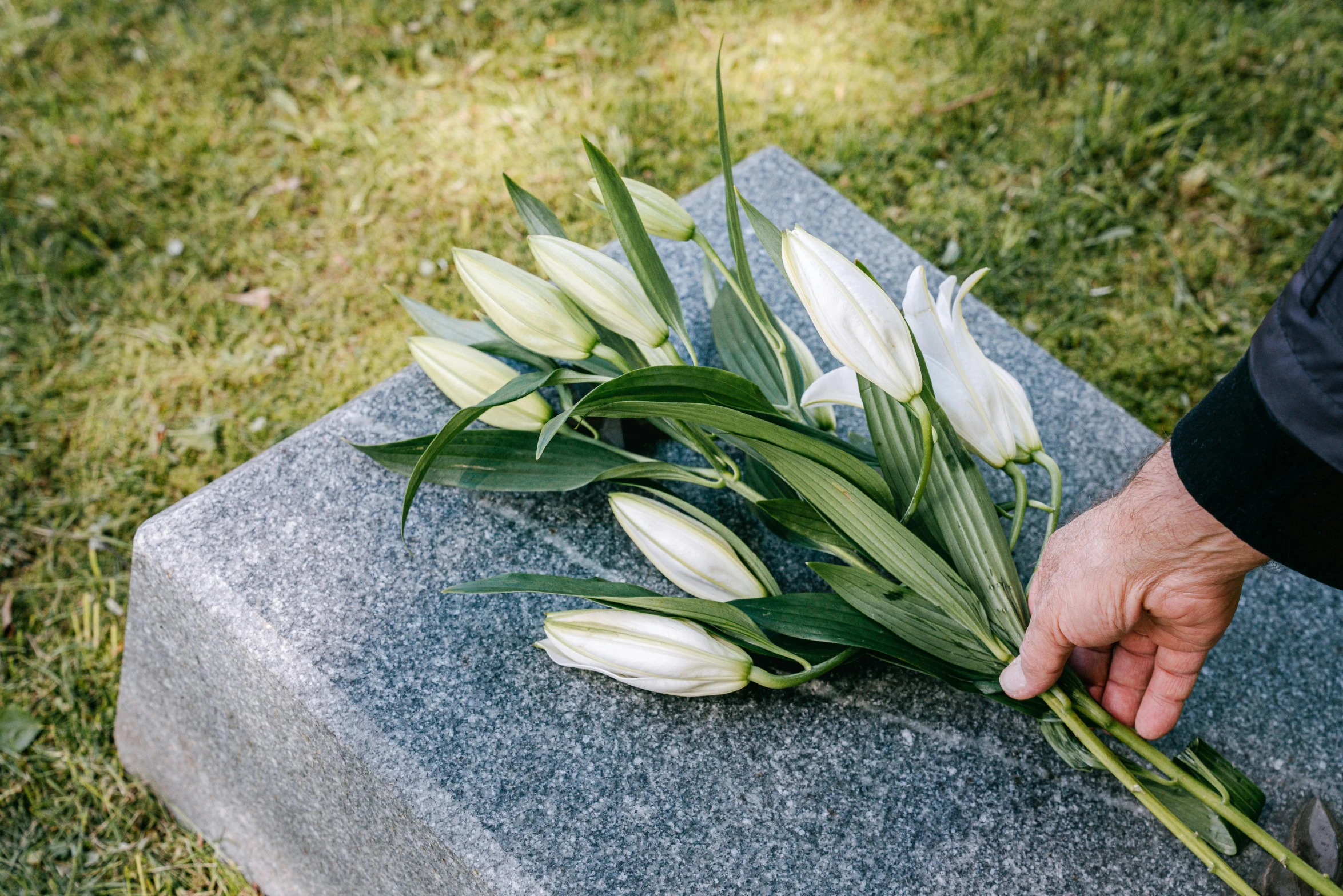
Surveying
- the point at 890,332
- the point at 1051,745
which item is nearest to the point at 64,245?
the point at 890,332

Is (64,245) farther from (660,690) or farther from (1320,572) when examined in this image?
(1320,572)

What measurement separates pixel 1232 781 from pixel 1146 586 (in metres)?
0.28

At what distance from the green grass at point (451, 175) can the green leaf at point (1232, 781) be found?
1.21 meters

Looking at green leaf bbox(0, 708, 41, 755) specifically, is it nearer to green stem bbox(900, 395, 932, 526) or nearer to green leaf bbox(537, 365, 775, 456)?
green leaf bbox(537, 365, 775, 456)

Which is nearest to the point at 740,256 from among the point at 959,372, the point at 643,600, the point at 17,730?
the point at 959,372

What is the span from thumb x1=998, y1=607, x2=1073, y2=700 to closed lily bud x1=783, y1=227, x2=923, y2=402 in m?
0.26

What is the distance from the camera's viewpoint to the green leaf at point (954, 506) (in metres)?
1.02

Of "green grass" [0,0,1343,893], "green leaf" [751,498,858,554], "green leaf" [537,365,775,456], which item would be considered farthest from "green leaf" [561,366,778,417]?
"green grass" [0,0,1343,893]

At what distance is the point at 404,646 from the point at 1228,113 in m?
2.49

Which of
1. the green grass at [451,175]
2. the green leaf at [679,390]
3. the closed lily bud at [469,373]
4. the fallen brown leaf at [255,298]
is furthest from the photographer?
the fallen brown leaf at [255,298]

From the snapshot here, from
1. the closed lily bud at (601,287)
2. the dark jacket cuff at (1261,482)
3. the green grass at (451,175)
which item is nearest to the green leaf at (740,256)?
the closed lily bud at (601,287)

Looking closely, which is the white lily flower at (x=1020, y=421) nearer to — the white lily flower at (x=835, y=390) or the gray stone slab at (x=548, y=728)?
the white lily flower at (x=835, y=390)

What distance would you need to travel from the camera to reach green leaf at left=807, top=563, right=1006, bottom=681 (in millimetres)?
1020

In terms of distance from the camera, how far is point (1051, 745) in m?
1.08
